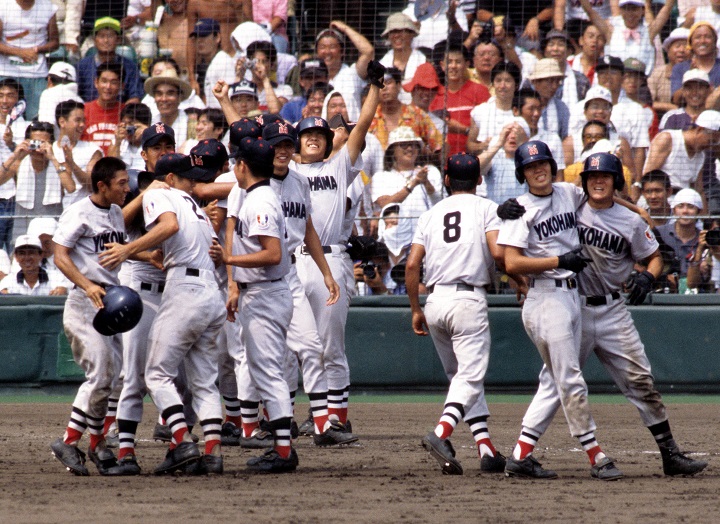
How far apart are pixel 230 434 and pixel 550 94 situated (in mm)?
5814

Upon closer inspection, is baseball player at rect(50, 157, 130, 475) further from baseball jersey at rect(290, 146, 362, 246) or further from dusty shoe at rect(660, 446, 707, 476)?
dusty shoe at rect(660, 446, 707, 476)

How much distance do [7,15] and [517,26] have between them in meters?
5.90

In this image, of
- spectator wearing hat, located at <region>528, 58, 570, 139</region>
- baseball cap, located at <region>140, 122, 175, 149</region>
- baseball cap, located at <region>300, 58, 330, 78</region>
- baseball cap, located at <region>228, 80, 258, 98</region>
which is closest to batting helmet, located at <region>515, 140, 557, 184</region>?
baseball cap, located at <region>140, 122, 175, 149</region>

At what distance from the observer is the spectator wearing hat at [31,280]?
35.9ft

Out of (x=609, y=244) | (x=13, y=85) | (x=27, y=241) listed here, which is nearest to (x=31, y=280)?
(x=27, y=241)

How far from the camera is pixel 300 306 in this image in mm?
7262

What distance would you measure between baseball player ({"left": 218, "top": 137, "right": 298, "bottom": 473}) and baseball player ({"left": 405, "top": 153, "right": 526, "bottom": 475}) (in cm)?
83

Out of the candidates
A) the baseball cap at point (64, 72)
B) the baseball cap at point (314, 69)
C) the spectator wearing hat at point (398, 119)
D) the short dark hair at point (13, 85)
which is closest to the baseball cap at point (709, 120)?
the spectator wearing hat at point (398, 119)

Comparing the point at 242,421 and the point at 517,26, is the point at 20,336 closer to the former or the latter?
the point at 242,421

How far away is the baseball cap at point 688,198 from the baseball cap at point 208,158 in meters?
5.49

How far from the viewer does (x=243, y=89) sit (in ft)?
38.3

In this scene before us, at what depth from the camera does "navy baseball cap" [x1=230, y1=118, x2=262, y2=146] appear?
657 cm

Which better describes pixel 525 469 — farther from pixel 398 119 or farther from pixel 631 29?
pixel 631 29

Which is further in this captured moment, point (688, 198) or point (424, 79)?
point (424, 79)
